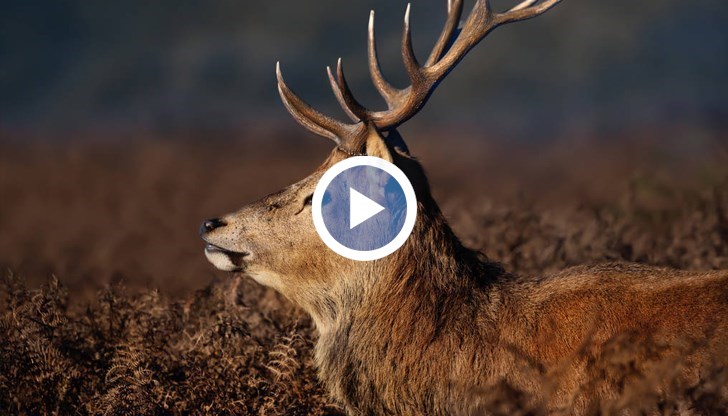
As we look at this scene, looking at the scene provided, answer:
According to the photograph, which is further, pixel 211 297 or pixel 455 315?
pixel 211 297

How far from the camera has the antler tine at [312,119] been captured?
5562mm

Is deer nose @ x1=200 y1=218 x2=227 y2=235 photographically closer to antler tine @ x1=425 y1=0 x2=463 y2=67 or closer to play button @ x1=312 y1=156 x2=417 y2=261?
play button @ x1=312 y1=156 x2=417 y2=261

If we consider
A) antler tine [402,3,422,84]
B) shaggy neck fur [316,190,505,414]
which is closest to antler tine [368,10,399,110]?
antler tine [402,3,422,84]

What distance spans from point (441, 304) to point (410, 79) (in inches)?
50.7

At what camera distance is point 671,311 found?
4.70 meters

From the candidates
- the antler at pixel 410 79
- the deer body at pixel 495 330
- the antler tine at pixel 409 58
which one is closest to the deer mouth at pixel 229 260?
the deer body at pixel 495 330

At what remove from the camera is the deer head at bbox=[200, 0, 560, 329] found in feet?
17.3

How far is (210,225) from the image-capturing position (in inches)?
215

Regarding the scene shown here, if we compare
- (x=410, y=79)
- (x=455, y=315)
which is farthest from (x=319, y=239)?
(x=410, y=79)

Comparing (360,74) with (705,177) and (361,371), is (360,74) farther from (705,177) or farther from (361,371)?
(361,371)

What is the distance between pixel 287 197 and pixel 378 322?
Result: 877 mm

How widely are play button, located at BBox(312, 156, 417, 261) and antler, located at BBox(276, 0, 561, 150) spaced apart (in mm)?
207

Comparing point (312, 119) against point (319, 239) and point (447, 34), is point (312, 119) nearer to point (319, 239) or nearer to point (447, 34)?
point (319, 239)

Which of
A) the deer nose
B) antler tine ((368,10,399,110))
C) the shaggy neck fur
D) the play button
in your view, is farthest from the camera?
antler tine ((368,10,399,110))
